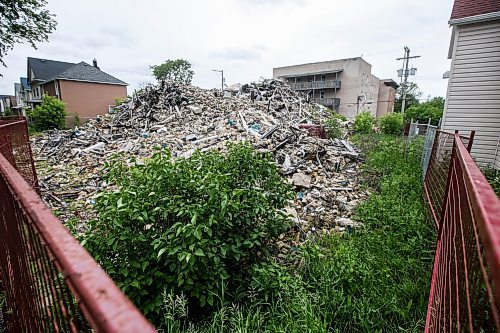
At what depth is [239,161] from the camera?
139 inches

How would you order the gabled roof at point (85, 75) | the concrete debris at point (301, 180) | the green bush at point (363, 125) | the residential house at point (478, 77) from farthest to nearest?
1. the gabled roof at point (85, 75)
2. the green bush at point (363, 125)
3. the residential house at point (478, 77)
4. the concrete debris at point (301, 180)

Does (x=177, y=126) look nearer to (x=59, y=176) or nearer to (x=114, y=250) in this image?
(x=59, y=176)

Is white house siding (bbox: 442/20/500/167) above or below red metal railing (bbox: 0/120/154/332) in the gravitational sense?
above

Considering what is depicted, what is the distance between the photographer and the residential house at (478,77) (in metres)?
7.07

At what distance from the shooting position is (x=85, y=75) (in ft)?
90.4

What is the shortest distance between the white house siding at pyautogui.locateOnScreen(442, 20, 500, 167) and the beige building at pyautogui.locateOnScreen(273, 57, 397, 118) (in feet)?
81.3

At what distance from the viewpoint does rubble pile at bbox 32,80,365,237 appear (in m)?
5.91

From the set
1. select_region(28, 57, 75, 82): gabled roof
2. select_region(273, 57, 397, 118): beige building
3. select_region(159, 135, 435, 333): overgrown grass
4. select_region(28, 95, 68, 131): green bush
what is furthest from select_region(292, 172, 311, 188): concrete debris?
select_region(28, 57, 75, 82): gabled roof

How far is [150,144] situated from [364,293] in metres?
9.61

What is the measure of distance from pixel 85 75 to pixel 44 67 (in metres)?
7.47

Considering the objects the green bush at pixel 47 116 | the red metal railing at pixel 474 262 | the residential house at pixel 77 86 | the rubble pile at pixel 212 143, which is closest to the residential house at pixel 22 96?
the residential house at pixel 77 86

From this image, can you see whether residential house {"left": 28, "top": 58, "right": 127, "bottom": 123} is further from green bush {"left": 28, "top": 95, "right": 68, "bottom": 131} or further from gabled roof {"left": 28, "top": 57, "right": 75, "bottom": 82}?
green bush {"left": 28, "top": 95, "right": 68, "bottom": 131}

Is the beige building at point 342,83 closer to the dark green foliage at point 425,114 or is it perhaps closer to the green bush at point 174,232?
the dark green foliage at point 425,114

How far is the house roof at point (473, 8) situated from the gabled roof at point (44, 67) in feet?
118
